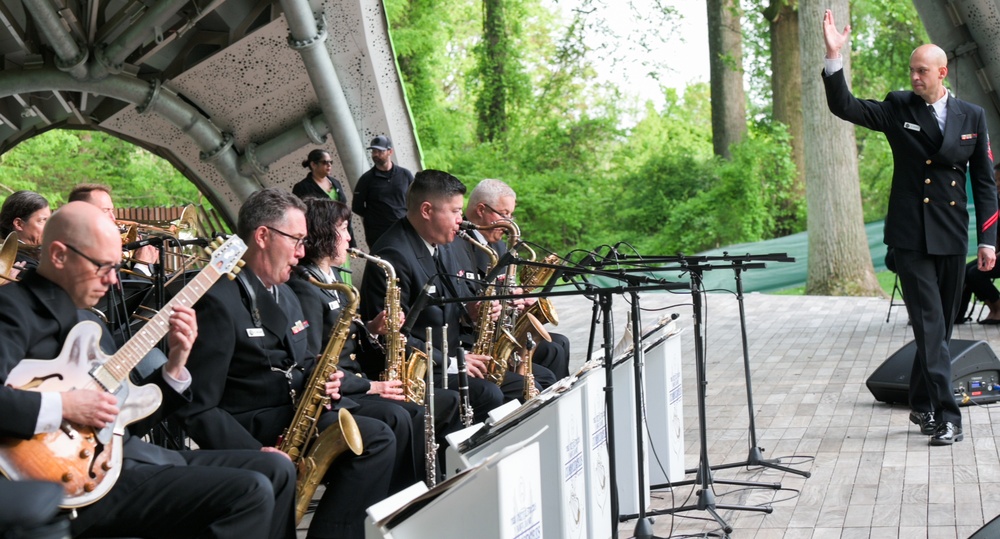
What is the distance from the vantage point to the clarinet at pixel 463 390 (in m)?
4.20

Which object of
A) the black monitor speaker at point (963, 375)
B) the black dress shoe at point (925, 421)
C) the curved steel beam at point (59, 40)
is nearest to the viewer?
the black dress shoe at point (925, 421)

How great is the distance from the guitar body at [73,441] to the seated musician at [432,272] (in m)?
2.01

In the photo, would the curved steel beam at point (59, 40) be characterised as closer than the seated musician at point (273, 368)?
No

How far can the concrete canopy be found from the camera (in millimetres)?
11031

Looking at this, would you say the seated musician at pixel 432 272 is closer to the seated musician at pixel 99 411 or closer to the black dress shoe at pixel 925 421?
the seated musician at pixel 99 411

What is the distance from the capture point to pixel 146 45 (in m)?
11.6

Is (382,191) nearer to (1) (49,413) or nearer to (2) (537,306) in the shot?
(2) (537,306)

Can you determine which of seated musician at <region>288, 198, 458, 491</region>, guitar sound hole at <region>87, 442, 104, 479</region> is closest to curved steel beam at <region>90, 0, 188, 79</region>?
seated musician at <region>288, 198, 458, 491</region>

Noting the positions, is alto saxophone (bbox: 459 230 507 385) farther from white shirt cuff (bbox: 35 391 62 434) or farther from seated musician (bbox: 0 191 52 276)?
white shirt cuff (bbox: 35 391 62 434)

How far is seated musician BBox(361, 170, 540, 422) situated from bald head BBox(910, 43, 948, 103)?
2.35m

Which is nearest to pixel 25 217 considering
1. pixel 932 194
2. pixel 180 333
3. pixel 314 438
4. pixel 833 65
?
pixel 314 438

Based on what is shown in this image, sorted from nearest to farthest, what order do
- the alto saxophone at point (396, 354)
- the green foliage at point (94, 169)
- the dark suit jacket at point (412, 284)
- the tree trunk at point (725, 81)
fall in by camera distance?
the alto saxophone at point (396, 354), the dark suit jacket at point (412, 284), the tree trunk at point (725, 81), the green foliage at point (94, 169)

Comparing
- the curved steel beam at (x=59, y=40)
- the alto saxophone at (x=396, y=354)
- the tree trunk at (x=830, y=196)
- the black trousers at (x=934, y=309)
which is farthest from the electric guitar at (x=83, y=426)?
the tree trunk at (x=830, y=196)

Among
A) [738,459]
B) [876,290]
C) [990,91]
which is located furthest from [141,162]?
[738,459]
